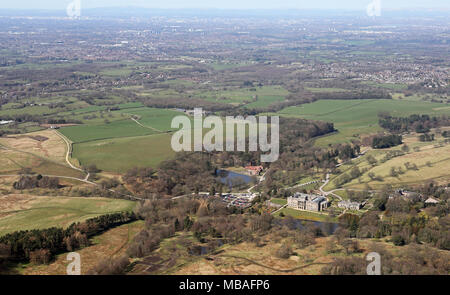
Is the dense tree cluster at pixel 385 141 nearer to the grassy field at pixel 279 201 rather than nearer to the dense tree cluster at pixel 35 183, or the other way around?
the grassy field at pixel 279 201

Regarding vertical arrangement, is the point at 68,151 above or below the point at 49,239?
above

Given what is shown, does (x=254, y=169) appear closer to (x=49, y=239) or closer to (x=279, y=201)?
(x=279, y=201)

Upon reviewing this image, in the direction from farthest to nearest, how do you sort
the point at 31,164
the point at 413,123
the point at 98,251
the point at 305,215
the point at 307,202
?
the point at 413,123 → the point at 31,164 → the point at 307,202 → the point at 305,215 → the point at 98,251

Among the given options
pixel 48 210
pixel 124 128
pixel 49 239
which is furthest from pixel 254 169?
pixel 49 239

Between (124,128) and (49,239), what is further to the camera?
(124,128)
